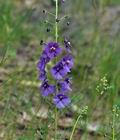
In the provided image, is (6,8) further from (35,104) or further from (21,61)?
(35,104)

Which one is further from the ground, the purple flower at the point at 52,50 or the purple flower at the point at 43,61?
the purple flower at the point at 52,50

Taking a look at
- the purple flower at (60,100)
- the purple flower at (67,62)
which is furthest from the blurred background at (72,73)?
the purple flower at (67,62)

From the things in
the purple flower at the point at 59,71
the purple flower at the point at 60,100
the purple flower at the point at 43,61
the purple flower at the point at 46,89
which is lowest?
the purple flower at the point at 60,100

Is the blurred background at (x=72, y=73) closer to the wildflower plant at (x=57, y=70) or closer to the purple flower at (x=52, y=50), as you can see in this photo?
the wildflower plant at (x=57, y=70)

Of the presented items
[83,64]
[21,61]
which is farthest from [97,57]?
[21,61]

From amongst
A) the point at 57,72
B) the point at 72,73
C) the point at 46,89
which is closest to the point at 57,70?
the point at 57,72

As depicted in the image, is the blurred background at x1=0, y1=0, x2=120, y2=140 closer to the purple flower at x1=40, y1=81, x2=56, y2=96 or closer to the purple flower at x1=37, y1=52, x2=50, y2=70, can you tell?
the purple flower at x1=40, y1=81, x2=56, y2=96
